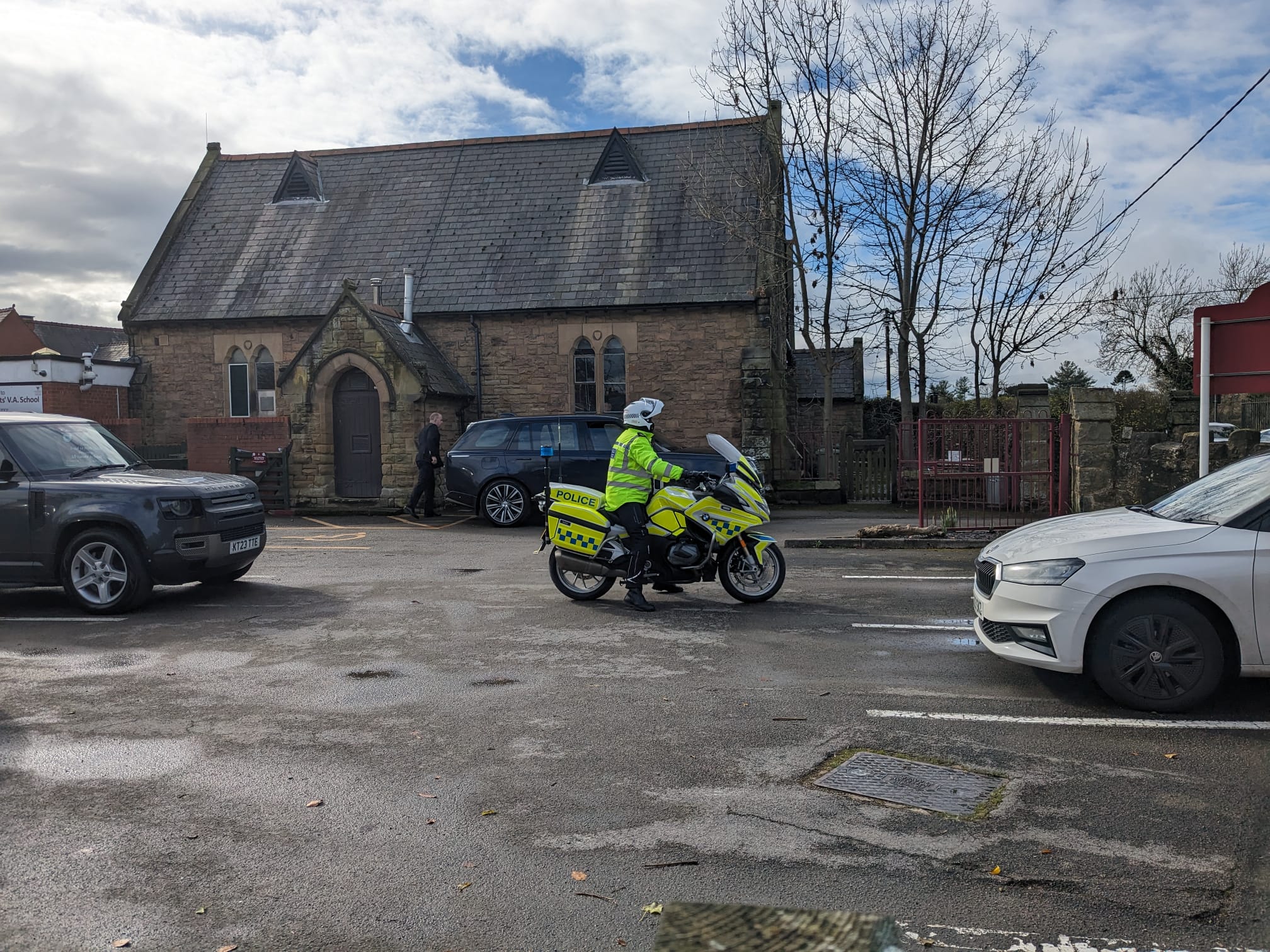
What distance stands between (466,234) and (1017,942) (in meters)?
23.6

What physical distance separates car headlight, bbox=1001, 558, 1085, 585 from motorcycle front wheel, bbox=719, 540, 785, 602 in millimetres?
3156

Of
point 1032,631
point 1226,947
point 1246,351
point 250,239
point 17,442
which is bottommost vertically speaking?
point 1226,947

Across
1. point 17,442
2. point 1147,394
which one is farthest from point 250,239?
point 1147,394

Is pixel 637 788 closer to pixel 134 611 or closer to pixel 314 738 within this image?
pixel 314 738

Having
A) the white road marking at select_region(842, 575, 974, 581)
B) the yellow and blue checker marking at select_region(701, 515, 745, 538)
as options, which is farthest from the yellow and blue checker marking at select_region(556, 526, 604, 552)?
the white road marking at select_region(842, 575, 974, 581)

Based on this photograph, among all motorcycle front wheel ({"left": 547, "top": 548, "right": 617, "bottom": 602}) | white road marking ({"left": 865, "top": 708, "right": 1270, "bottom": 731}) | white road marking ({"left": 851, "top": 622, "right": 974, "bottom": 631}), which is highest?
motorcycle front wheel ({"left": 547, "top": 548, "right": 617, "bottom": 602})

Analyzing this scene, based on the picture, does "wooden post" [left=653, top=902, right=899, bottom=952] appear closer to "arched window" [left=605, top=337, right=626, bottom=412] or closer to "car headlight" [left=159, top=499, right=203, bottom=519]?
"car headlight" [left=159, top=499, right=203, bottom=519]

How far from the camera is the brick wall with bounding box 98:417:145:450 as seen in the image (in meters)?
23.6

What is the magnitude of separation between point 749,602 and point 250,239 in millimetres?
21341

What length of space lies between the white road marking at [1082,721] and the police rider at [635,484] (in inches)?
136

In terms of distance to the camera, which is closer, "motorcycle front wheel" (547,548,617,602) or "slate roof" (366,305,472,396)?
"motorcycle front wheel" (547,548,617,602)

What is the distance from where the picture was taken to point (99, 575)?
8.99 m

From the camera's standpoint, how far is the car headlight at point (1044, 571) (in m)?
5.79

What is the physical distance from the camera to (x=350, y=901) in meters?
3.50
